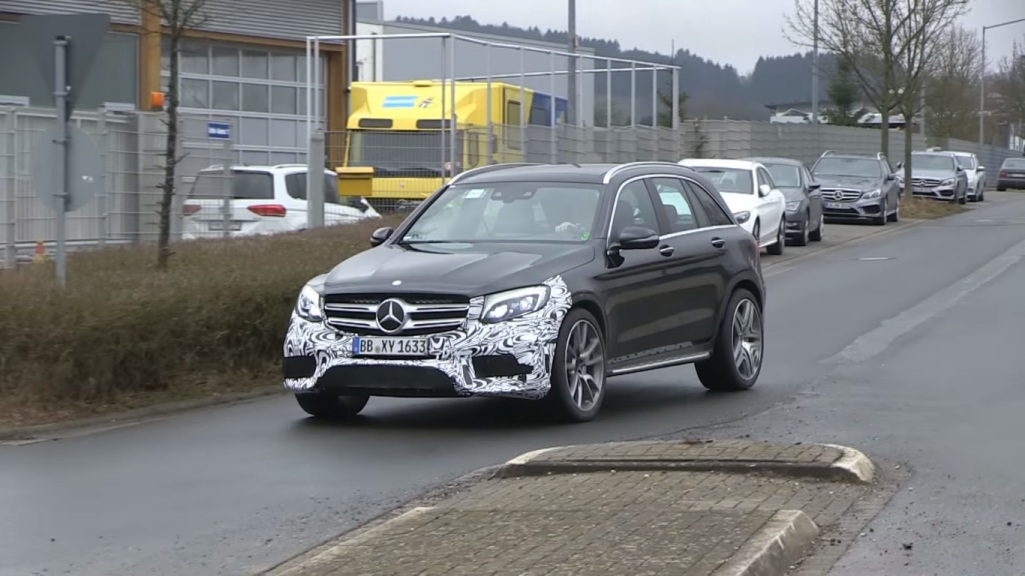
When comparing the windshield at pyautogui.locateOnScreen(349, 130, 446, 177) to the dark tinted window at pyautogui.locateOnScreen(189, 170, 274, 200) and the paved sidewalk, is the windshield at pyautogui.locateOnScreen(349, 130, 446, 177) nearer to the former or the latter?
the dark tinted window at pyautogui.locateOnScreen(189, 170, 274, 200)

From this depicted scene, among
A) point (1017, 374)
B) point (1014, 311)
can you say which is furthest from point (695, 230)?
point (1014, 311)

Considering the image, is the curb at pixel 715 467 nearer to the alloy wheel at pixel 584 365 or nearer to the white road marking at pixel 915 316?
the alloy wheel at pixel 584 365

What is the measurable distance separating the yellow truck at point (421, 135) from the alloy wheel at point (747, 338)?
37.5 feet

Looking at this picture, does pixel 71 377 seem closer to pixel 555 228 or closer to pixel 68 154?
pixel 68 154

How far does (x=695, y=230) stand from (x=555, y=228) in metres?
1.38

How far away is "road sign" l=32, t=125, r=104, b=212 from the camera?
455 inches

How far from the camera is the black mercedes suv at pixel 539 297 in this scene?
9578mm

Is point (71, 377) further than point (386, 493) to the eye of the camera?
Yes

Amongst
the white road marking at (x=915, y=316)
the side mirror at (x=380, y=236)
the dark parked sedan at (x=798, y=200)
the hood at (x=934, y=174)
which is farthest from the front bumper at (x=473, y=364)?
the hood at (x=934, y=174)

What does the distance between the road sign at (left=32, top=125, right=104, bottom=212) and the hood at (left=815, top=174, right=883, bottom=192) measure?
2583cm

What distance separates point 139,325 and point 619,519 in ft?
15.9

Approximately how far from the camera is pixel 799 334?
600 inches

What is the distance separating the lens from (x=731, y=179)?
1032 inches

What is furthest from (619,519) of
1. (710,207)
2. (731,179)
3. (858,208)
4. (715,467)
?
(858,208)
